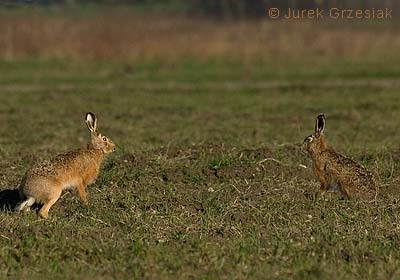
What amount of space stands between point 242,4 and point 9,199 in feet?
83.2

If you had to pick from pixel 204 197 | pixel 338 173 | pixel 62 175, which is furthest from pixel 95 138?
pixel 338 173

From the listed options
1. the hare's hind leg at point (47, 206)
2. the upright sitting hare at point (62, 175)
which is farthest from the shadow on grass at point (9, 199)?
the hare's hind leg at point (47, 206)

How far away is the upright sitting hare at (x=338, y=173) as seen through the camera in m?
8.57

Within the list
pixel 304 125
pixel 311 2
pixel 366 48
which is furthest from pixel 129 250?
pixel 366 48

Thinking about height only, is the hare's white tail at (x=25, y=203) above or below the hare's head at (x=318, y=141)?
below

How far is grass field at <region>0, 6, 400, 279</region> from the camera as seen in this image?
659cm

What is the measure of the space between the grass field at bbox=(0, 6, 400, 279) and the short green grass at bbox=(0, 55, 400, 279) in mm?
Result: 17

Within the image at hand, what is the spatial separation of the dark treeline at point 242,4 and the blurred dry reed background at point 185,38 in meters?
0.51

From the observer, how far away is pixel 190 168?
9.88 meters

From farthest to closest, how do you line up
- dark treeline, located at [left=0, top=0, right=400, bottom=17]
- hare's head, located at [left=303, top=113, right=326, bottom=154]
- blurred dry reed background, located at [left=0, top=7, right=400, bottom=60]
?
blurred dry reed background, located at [left=0, top=7, right=400, bottom=60] → dark treeline, located at [left=0, top=0, right=400, bottom=17] → hare's head, located at [left=303, top=113, right=326, bottom=154]

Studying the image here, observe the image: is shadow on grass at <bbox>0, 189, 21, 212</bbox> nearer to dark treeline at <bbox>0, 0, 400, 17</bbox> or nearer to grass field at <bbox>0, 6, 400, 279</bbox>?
grass field at <bbox>0, 6, 400, 279</bbox>

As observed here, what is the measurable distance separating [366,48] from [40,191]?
2434 centimetres

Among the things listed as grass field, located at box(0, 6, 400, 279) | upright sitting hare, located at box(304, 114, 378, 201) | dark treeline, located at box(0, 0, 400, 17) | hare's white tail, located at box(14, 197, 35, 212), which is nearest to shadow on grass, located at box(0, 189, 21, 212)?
grass field, located at box(0, 6, 400, 279)

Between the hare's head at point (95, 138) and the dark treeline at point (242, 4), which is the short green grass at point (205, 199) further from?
the dark treeline at point (242, 4)
